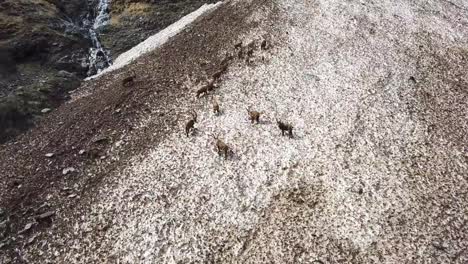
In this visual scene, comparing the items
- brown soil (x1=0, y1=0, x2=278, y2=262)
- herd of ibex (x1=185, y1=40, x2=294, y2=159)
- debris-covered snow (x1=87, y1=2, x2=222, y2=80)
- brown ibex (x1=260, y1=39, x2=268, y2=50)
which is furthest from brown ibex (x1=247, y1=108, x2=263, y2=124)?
debris-covered snow (x1=87, y1=2, x2=222, y2=80)

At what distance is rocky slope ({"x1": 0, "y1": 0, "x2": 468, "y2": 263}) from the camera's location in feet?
52.7

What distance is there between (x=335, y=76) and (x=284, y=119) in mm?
4853

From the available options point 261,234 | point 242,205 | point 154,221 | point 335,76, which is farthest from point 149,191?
point 335,76

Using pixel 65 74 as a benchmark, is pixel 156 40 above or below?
below

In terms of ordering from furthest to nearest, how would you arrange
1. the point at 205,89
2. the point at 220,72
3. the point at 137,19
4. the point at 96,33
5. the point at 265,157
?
the point at 137,19
the point at 96,33
the point at 220,72
the point at 205,89
the point at 265,157

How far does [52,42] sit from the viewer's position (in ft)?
106

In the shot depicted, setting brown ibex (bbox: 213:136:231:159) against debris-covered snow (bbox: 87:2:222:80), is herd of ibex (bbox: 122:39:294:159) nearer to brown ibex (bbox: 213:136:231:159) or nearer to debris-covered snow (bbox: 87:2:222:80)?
brown ibex (bbox: 213:136:231:159)

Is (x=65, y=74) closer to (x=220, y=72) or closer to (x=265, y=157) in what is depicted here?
(x=220, y=72)

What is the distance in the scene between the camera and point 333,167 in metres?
18.5

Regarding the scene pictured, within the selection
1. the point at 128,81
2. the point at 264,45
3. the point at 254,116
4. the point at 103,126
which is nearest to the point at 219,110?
the point at 254,116

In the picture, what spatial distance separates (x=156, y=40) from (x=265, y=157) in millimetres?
16447

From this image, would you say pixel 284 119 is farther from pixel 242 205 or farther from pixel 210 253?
pixel 210 253

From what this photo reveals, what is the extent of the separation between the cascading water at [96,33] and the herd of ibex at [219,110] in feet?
36.6

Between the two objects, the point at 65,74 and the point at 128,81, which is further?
the point at 65,74
